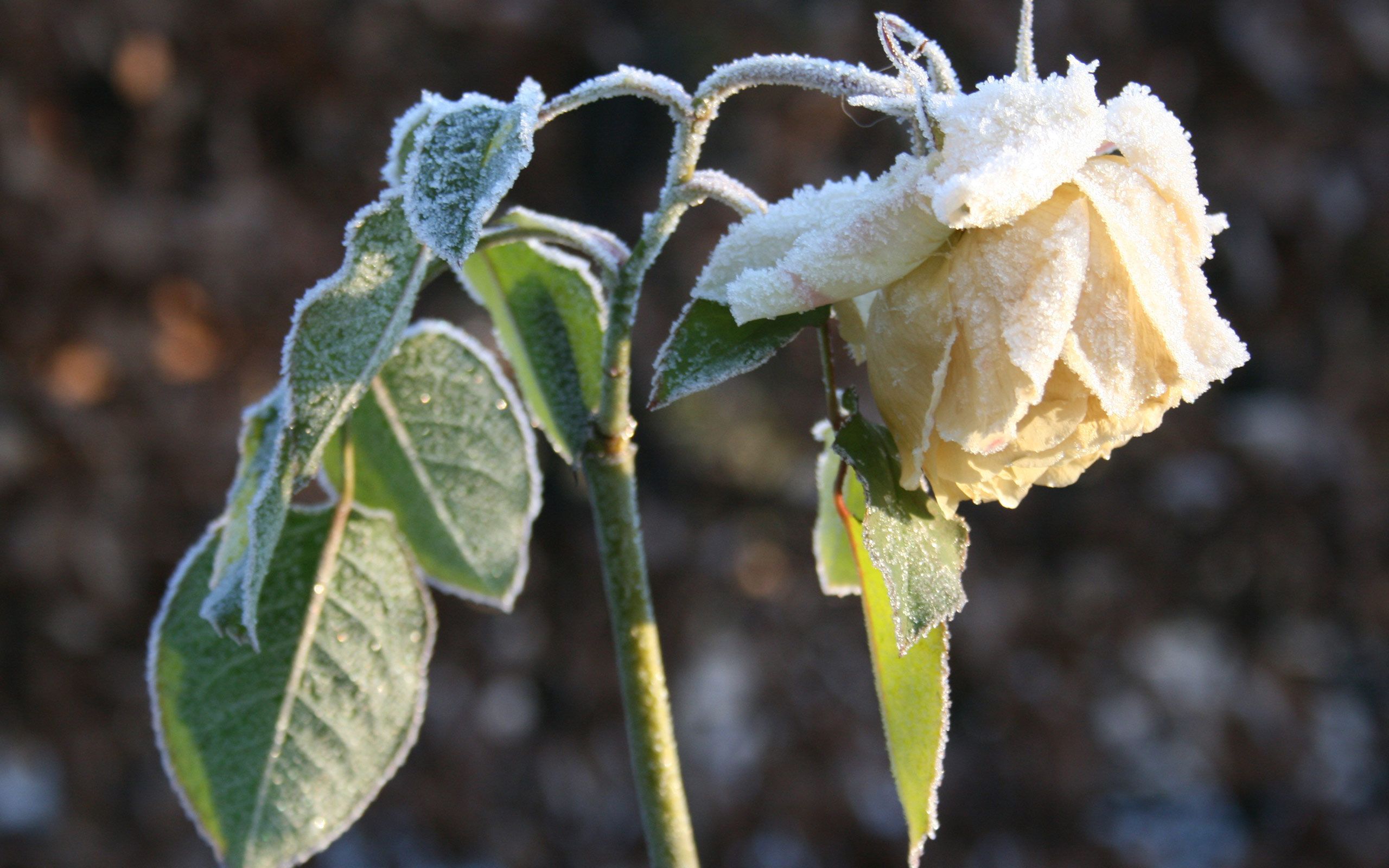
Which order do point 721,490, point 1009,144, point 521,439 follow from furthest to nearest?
1. point 721,490
2. point 521,439
3. point 1009,144

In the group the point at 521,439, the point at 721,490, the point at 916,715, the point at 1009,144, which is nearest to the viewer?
the point at 1009,144

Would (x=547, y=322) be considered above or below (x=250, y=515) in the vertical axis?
above

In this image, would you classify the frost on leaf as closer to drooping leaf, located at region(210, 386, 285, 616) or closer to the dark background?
drooping leaf, located at region(210, 386, 285, 616)

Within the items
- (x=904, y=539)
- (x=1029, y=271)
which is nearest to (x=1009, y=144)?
(x=1029, y=271)

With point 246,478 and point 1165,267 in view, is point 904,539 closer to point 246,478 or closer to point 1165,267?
point 1165,267

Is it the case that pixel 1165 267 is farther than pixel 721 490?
No

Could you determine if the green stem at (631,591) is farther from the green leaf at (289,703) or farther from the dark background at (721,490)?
the dark background at (721,490)

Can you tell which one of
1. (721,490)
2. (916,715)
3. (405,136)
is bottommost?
(916,715)

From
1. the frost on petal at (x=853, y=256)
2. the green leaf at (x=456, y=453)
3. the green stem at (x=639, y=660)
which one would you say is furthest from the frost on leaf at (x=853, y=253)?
the green leaf at (x=456, y=453)
